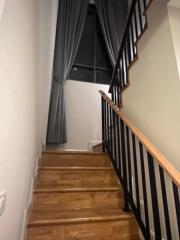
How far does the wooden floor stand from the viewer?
1.48 metres

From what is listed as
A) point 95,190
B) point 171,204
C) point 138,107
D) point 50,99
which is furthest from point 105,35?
point 171,204

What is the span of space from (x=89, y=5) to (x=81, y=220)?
4624 millimetres

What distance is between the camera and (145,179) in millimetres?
1574

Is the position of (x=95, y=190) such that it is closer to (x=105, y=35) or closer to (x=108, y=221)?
(x=108, y=221)

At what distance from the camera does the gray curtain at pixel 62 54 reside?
3.20 meters

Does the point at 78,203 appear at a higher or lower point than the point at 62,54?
lower

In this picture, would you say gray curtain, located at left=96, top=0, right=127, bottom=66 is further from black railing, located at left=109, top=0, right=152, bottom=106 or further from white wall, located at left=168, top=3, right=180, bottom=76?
white wall, located at left=168, top=3, right=180, bottom=76

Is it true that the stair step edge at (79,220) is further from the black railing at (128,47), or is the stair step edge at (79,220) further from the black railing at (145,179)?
the black railing at (128,47)

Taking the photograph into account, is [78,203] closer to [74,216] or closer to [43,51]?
[74,216]

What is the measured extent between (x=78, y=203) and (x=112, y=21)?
3985 millimetres

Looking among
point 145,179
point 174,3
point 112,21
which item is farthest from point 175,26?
point 112,21

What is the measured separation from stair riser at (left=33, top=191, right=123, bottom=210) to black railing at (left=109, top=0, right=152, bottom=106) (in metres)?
1.15

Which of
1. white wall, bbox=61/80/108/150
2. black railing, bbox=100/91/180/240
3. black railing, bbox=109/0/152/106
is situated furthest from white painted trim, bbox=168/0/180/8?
white wall, bbox=61/80/108/150

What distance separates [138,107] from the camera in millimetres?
1990
